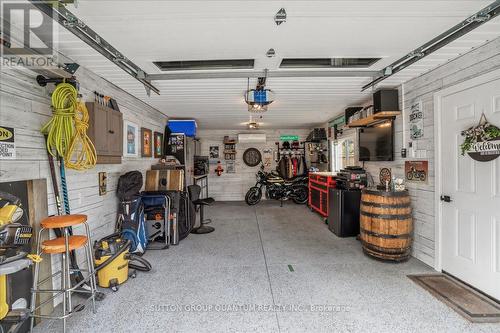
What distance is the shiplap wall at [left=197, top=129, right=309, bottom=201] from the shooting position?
25.5 feet

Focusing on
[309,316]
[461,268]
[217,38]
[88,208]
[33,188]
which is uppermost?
[217,38]

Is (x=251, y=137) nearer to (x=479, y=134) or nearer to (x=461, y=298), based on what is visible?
A: (x=479, y=134)

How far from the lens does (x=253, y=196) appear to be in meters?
6.96

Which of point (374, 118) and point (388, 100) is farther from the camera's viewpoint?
point (374, 118)

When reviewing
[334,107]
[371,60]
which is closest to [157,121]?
[334,107]

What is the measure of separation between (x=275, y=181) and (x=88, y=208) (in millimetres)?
5213

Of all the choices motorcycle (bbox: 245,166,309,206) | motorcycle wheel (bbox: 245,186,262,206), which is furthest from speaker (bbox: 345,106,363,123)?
motorcycle wheel (bbox: 245,186,262,206)

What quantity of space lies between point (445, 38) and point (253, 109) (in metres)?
2.23

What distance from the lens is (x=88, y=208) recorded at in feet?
8.84

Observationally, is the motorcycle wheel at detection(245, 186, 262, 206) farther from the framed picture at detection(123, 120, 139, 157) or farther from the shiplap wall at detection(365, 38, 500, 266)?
the shiplap wall at detection(365, 38, 500, 266)

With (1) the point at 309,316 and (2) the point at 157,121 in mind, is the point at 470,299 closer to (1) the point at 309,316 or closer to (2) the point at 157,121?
(1) the point at 309,316

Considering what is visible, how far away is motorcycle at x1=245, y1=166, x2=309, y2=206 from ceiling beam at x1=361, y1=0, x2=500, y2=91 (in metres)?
4.40

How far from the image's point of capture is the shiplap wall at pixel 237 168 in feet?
25.5

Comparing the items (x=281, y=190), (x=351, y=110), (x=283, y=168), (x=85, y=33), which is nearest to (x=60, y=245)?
(x=85, y=33)
